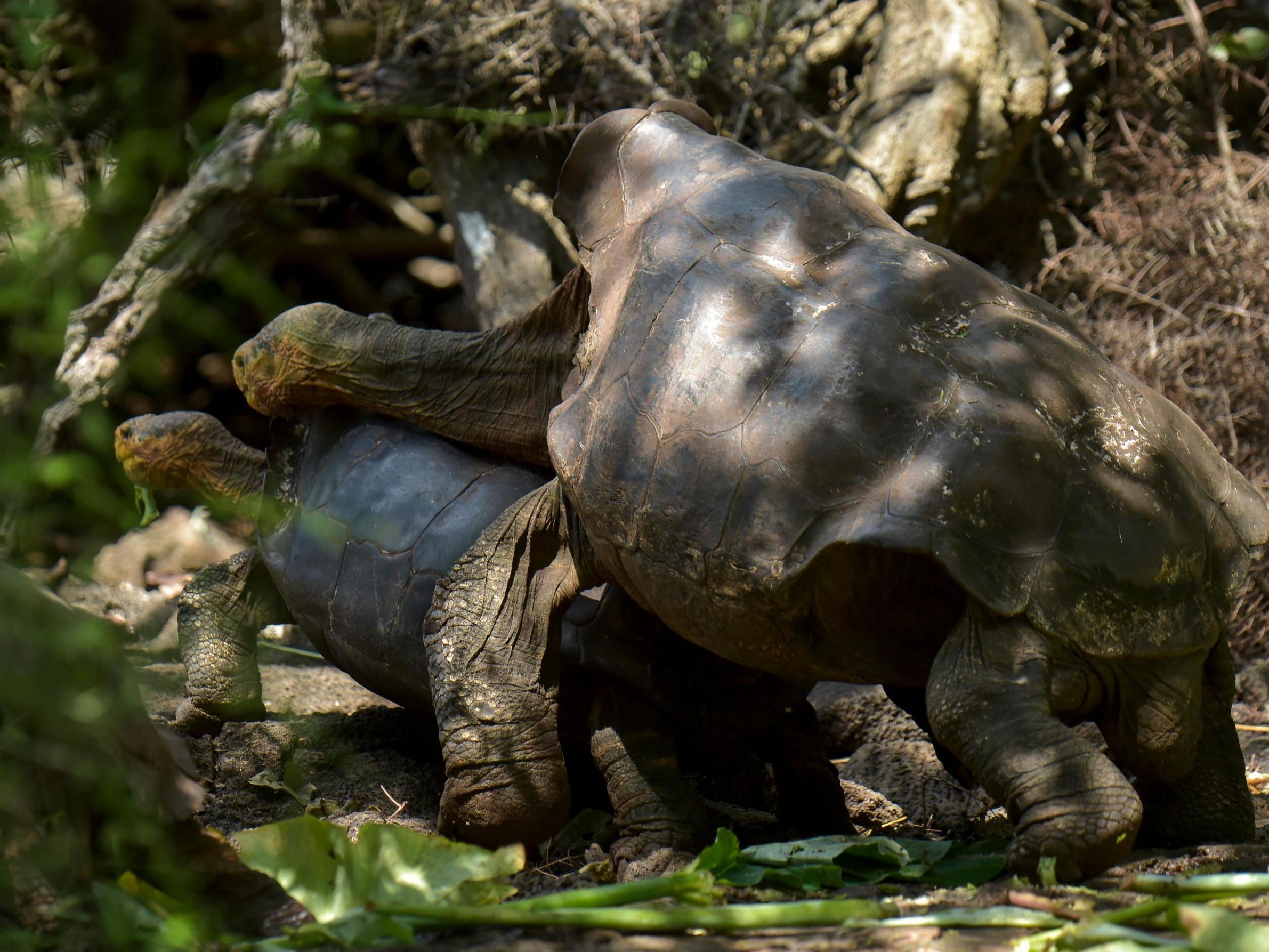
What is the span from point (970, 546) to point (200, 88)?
627cm

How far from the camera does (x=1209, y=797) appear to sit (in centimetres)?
322

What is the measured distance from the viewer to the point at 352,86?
635 cm

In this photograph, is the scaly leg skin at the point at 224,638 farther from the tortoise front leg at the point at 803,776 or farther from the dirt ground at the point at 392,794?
the tortoise front leg at the point at 803,776

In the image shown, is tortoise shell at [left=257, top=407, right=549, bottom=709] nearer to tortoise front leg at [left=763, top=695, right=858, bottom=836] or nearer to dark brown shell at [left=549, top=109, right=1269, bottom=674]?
dark brown shell at [left=549, top=109, right=1269, bottom=674]

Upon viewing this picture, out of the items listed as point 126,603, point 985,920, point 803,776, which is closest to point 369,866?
point 985,920

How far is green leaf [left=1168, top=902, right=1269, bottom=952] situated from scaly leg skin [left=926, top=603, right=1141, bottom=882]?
1.48ft

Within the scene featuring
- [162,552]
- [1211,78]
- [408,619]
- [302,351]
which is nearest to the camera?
[408,619]

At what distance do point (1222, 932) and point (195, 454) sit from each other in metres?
4.01

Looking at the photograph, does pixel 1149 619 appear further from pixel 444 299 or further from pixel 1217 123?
pixel 444 299

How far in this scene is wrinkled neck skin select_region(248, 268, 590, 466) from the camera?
13.7 feet

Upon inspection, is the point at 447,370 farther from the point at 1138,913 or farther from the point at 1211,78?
the point at 1211,78

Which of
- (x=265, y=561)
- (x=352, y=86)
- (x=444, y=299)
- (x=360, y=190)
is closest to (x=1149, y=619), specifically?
(x=265, y=561)

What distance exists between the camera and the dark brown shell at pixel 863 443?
2.67m

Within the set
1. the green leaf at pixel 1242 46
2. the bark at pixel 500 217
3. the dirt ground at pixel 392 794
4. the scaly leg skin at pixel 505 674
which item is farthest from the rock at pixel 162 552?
the green leaf at pixel 1242 46
